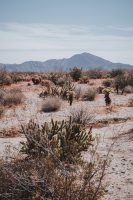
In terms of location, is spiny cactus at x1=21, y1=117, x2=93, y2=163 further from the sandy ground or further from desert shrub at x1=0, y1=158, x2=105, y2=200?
desert shrub at x1=0, y1=158, x2=105, y2=200

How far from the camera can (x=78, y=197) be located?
5527 mm

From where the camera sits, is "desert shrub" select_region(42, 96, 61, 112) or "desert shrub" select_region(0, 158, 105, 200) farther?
"desert shrub" select_region(42, 96, 61, 112)

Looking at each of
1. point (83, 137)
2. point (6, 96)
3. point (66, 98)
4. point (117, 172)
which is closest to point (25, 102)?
point (6, 96)

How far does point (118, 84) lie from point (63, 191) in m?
23.9

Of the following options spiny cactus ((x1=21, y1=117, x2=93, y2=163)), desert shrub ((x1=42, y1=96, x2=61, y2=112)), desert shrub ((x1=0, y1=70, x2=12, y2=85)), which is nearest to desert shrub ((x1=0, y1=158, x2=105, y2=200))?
spiny cactus ((x1=21, y1=117, x2=93, y2=163))

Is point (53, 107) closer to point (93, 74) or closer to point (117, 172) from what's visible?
point (117, 172)

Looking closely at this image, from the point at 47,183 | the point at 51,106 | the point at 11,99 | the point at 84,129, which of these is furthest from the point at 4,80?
the point at 47,183

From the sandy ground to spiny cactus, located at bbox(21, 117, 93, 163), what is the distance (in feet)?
1.46

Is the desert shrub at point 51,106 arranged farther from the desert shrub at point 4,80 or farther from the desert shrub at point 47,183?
the desert shrub at point 4,80

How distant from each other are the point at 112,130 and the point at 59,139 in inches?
188

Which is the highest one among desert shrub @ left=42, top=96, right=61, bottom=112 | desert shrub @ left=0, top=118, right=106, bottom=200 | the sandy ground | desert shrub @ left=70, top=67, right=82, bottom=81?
desert shrub @ left=70, top=67, right=82, bottom=81

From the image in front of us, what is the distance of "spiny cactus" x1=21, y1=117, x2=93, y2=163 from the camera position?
838 centimetres

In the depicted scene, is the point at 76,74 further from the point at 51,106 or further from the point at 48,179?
the point at 48,179

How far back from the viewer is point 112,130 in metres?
13.5
